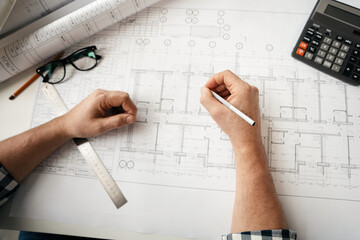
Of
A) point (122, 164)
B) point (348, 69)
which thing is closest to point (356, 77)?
point (348, 69)

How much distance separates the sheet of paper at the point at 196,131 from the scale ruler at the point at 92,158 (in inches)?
0.6

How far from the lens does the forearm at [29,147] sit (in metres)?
0.63

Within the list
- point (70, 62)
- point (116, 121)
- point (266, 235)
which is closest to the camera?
point (266, 235)

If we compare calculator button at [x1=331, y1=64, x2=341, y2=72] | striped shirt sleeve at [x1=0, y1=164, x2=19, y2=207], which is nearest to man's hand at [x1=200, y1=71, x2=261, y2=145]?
calculator button at [x1=331, y1=64, x2=341, y2=72]

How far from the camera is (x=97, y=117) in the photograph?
65cm

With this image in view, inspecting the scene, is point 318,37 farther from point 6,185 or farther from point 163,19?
point 6,185

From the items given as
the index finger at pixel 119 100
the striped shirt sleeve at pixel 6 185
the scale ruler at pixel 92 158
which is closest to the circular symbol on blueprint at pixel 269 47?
the index finger at pixel 119 100

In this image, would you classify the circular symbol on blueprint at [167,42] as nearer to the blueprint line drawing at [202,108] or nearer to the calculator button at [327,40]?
the blueprint line drawing at [202,108]

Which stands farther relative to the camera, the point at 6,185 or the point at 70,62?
the point at 70,62

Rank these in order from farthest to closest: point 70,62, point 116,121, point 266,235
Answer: point 70,62 → point 116,121 → point 266,235

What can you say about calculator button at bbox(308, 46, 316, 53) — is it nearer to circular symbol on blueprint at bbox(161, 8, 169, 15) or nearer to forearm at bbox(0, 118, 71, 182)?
circular symbol on blueprint at bbox(161, 8, 169, 15)

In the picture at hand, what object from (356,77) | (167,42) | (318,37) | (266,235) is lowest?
(266,235)

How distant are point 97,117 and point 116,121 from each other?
0.20 ft

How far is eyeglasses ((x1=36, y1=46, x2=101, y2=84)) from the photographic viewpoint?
73 centimetres
